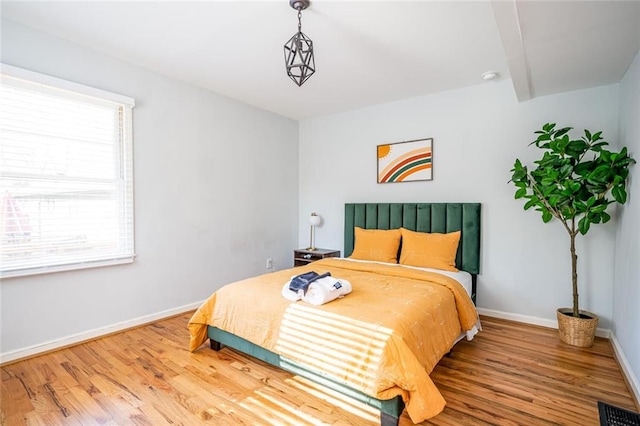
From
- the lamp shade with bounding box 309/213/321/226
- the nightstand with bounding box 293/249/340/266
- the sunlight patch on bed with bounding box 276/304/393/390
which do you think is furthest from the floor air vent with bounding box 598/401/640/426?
the lamp shade with bounding box 309/213/321/226

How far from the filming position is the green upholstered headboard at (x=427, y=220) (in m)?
3.51

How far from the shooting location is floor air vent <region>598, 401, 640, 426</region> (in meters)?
1.51

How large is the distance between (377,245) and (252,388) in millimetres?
2135

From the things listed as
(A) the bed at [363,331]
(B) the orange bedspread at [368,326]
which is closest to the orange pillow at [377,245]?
(A) the bed at [363,331]

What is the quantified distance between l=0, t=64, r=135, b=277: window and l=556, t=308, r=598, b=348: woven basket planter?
13.4ft

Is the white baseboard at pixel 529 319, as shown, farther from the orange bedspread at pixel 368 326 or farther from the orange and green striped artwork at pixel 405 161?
the orange and green striped artwork at pixel 405 161

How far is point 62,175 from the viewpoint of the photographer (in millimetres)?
2760

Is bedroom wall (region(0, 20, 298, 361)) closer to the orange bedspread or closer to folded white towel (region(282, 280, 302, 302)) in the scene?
the orange bedspread

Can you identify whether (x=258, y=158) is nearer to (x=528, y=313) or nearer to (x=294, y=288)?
(x=294, y=288)

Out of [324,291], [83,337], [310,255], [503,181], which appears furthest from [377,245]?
[83,337]

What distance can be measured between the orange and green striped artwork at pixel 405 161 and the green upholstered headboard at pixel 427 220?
37 cm

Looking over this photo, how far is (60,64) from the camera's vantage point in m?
2.72

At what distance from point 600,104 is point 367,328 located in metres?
3.17

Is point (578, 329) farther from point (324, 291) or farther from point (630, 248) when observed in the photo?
point (324, 291)
